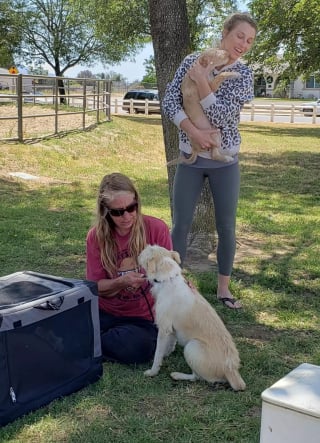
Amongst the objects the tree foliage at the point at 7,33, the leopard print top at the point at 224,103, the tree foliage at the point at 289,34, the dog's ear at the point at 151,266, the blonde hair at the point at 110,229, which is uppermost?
the tree foliage at the point at 7,33

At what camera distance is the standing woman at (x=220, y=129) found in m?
3.81

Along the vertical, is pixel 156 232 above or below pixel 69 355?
above

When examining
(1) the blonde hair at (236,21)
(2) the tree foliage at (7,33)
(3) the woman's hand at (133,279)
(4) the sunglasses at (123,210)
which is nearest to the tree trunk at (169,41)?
(1) the blonde hair at (236,21)

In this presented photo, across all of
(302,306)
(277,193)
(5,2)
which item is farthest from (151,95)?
(302,306)

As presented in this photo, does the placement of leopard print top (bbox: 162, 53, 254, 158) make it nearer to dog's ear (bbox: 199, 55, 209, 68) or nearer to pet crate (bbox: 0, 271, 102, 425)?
dog's ear (bbox: 199, 55, 209, 68)

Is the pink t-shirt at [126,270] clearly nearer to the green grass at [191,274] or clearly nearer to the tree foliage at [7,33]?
the green grass at [191,274]

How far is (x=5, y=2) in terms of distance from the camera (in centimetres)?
3444

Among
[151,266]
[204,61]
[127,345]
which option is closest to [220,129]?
[204,61]

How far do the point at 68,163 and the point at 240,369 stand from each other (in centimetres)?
832

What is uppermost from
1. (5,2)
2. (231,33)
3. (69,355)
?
(5,2)

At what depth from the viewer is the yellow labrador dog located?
3.08 meters

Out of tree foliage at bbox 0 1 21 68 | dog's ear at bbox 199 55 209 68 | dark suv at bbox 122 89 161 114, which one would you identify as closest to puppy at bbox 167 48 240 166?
dog's ear at bbox 199 55 209 68

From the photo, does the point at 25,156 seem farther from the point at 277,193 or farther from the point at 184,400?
the point at 184,400

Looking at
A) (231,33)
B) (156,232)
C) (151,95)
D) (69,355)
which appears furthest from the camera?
(151,95)
